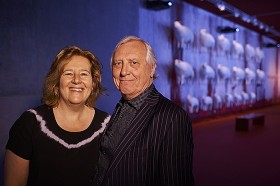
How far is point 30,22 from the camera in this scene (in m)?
3.51

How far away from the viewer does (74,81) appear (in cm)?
175

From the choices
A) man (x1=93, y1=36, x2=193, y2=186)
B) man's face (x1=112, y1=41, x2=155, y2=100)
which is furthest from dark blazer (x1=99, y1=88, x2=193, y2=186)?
man's face (x1=112, y1=41, x2=155, y2=100)

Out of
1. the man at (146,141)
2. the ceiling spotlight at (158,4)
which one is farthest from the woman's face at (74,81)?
the ceiling spotlight at (158,4)

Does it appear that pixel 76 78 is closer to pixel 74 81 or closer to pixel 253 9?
pixel 74 81

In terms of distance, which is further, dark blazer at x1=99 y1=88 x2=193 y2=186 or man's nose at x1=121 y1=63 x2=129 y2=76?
man's nose at x1=121 y1=63 x2=129 y2=76

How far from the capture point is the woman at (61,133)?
1.58 meters

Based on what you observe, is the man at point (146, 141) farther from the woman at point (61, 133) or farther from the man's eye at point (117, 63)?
the woman at point (61, 133)

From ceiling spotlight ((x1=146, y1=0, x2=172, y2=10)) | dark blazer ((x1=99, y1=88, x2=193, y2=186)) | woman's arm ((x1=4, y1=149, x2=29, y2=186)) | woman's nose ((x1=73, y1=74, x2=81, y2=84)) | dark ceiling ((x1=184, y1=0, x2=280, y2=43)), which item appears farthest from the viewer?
dark ceiling ((x1=184, y1=0, x2=280, y2=43))

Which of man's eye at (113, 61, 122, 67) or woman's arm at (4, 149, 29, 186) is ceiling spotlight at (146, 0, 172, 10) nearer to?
man's eye at (113, 61, 122, 67)

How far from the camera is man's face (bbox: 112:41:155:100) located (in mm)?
1570

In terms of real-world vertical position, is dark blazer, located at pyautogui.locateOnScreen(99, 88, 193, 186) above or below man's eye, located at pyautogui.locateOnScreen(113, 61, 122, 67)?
below

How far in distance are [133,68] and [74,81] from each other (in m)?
0.44

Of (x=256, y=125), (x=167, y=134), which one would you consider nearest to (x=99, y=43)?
(x=167, y=134)

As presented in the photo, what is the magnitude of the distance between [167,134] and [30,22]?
3.00 metres
